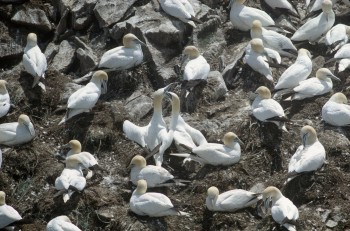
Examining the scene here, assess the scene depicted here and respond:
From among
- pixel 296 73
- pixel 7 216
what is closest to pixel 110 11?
pixel 296 73

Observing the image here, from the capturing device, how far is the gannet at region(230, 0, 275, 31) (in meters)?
20.2

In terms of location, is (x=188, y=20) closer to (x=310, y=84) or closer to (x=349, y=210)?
(x=310, y=84)

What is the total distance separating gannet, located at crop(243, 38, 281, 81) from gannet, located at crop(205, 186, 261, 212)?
302cm

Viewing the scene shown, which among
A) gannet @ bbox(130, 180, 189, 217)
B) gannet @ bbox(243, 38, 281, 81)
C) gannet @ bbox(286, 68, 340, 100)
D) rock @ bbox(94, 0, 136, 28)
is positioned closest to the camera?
gannet @ bbox(130, 180, 189, 217)

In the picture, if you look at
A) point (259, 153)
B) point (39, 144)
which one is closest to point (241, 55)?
point (259, 153)

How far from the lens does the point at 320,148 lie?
17.0 meters

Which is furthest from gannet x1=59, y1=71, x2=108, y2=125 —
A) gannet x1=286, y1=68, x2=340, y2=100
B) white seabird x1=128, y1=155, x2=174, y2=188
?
gannet x1=286, y1=68, x2=340, y2=100

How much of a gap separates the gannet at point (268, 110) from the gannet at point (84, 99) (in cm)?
249

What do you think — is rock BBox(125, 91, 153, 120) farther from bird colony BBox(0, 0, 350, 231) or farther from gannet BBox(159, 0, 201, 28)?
gannet BBox(159, 0, 201, 28)

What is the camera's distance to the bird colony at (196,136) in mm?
16469

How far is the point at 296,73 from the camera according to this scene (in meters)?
18.6

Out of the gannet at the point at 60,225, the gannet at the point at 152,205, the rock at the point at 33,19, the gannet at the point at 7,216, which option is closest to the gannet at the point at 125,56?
the rock at the point at 33,19

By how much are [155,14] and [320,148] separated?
175 inches

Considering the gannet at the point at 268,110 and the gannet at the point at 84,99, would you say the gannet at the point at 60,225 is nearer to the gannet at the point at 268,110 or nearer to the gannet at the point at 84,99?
the gannet at the point at 84,99
